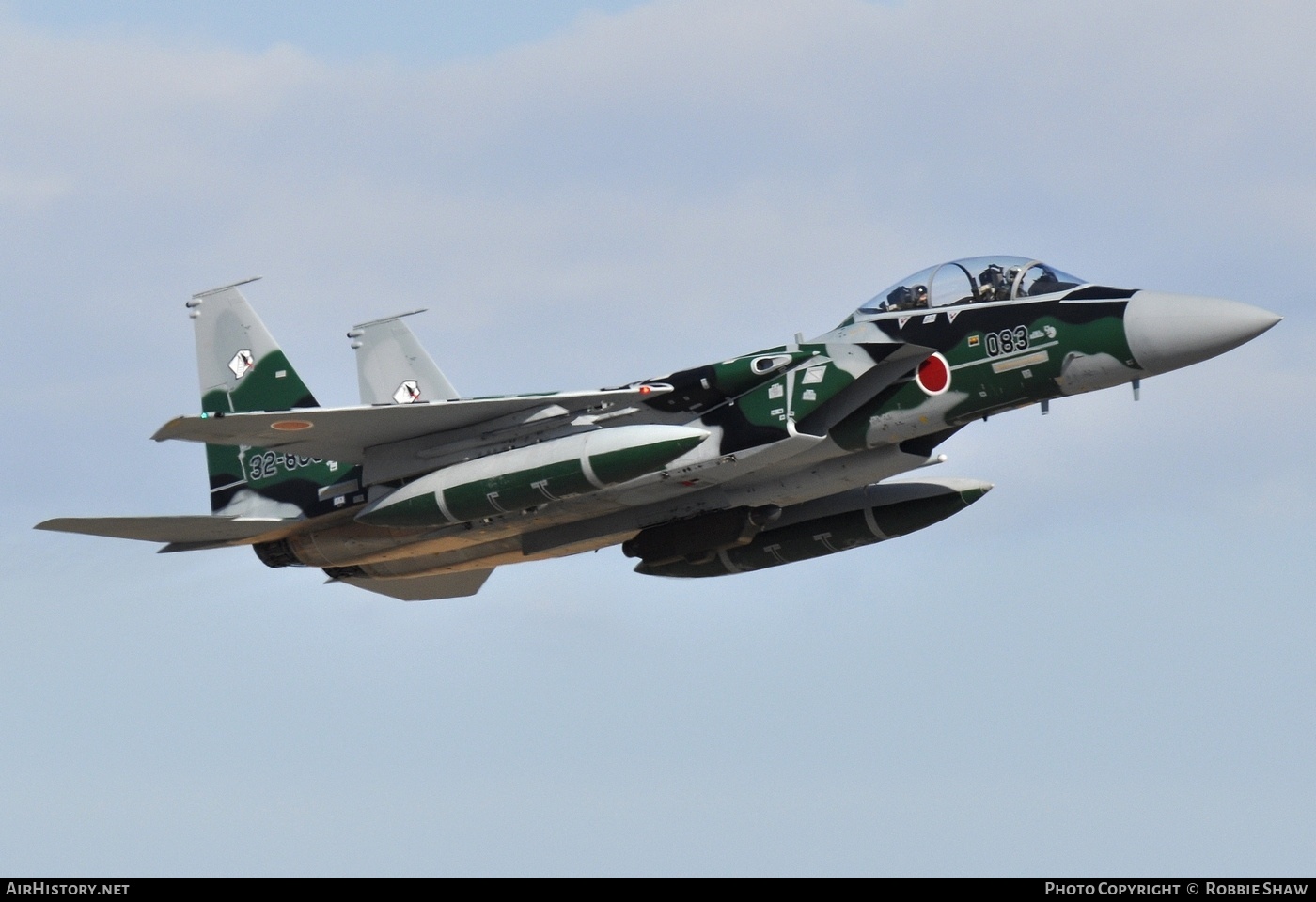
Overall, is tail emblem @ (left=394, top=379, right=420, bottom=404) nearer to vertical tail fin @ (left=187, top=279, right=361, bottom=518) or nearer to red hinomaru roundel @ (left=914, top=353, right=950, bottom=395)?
vertical tail fin @ (left=187, top=279, right=361, bottom=518)

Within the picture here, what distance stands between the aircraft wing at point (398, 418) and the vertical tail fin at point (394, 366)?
15.5 ft

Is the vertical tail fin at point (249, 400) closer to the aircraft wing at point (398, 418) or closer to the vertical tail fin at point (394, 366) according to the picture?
the aircraft wing at point (398, 418)

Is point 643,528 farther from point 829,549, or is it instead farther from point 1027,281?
point 1027,281

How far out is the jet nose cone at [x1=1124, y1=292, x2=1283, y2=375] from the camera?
2094 centimetres

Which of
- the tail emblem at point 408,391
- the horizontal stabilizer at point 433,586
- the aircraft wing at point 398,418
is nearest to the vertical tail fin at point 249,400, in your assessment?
the aircraft wing at point 398,418

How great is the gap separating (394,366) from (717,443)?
7.89 meters

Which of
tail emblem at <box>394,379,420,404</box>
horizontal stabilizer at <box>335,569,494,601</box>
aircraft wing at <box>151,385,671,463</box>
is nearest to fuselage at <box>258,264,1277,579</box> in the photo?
aircraft wing at <box>151,385,671,463</box>

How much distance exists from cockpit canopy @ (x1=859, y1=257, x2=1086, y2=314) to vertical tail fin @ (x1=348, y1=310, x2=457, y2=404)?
330 inches

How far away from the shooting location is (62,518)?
78.0 feet

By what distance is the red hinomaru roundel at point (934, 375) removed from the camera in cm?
2225

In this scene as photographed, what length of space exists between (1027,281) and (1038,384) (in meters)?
1.25

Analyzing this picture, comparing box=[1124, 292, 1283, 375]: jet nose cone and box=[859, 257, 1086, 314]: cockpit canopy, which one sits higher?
box=[859, 257, 1086, 314]: cockpit canopy

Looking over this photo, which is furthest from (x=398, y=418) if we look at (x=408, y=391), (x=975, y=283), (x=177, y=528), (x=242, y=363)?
(x=975, y=283)
